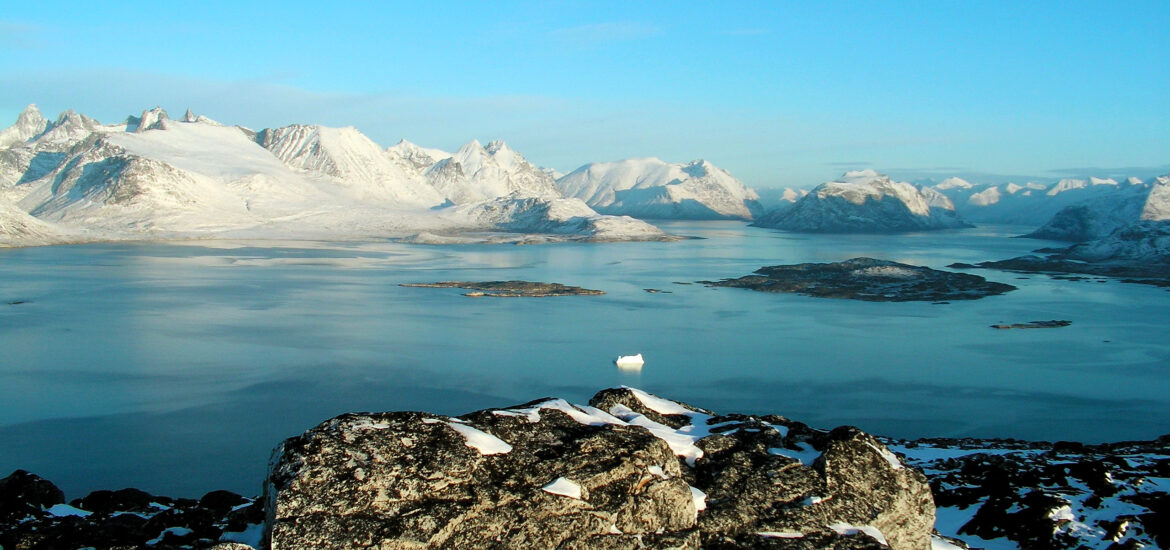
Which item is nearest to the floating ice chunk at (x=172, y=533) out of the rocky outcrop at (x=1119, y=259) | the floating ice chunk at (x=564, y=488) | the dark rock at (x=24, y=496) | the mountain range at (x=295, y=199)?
the dark rock at (x=24, y=496)

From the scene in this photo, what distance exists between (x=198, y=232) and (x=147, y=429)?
Result: 88.2 m

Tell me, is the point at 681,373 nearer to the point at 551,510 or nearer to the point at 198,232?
the point at 551,510

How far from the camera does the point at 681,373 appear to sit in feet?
78.8

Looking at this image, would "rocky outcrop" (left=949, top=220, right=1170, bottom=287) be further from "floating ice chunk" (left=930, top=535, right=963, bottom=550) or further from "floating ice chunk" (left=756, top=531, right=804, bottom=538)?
"floating ice chunk" (left=756, top=531, right=804, bottom=538)

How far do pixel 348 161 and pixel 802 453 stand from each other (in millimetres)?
160763

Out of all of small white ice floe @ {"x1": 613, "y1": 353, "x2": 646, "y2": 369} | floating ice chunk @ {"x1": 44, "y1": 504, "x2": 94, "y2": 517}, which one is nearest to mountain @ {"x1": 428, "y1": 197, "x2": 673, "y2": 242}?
small white ice floe @ {"x1": 613, "y1": 353, "x2": 646, "y2": 369}

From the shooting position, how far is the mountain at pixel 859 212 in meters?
162

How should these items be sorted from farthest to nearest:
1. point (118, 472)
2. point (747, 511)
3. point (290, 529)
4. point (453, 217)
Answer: point (453, 217), point (118, 472), point (747, 511), point (290, 529)

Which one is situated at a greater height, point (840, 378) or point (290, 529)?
point (290, 529)

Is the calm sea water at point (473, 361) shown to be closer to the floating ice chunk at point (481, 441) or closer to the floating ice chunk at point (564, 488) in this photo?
the floating ice chunk at point (481, 441)

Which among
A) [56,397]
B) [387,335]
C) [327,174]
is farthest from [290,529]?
[327,174]

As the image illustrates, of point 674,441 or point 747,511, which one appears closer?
point 747,511

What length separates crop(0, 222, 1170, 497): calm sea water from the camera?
17.3 m

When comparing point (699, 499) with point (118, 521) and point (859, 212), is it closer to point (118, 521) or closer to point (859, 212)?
point (118, 521)
